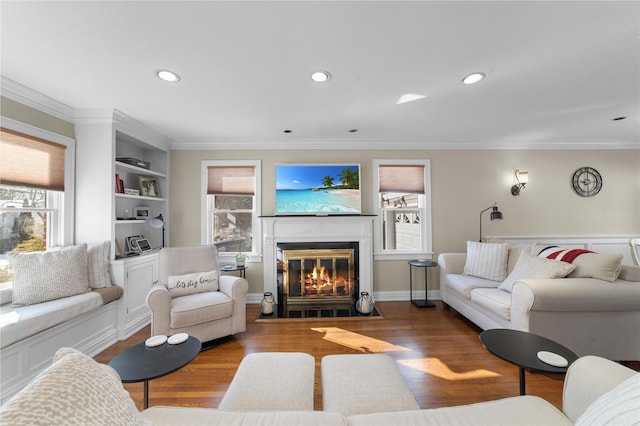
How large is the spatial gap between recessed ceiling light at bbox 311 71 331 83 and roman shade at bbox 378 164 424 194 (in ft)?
6.62

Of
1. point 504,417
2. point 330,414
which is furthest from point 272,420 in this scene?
point 504,417

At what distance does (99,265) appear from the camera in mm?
2494

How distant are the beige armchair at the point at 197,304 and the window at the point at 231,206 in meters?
0.87

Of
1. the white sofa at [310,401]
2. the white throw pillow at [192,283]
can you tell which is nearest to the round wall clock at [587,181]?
the white sofa at [310,401]

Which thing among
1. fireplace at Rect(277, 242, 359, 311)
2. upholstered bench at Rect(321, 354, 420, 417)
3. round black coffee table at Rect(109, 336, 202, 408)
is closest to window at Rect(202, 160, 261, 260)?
fireplace at Rect(277, 242, 359, 311)

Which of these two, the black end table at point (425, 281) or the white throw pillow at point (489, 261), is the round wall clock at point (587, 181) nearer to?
the white throw pillow at point (489, 261)

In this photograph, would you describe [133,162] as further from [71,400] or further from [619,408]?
[619,408]

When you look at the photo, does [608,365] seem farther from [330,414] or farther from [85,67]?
[85,67]

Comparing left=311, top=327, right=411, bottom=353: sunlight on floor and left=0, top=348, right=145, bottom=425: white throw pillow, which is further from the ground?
→ left=0, top=348, right=145, bottom=425: white throw pillow

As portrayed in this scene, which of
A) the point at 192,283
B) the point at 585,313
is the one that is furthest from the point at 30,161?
the point at 585,313

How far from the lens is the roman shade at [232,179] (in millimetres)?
3727

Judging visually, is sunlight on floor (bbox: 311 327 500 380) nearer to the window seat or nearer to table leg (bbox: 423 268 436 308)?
table leg (bbox: 423 268 436 308)

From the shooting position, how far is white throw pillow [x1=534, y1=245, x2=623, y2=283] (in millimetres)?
2111

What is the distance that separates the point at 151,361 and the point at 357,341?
1.81 metres
